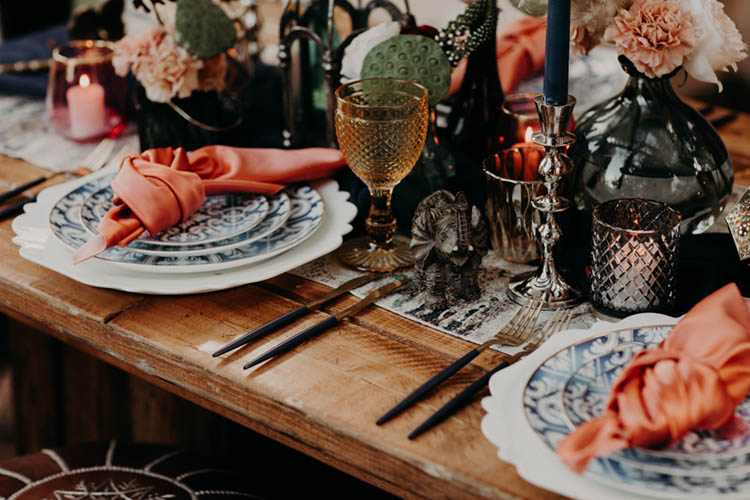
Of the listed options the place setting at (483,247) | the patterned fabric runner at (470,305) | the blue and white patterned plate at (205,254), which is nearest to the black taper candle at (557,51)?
the place setting at (483,247)

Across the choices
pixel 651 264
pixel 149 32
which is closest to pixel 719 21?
pixel 651 264

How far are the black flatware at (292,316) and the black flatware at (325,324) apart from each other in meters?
0.03

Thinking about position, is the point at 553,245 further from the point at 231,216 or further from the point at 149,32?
the point at 149,32

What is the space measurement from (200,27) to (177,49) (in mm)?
49

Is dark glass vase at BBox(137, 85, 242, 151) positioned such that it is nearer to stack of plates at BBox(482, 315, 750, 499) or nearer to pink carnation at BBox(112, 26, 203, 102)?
pink carnation at BBox(112, 26, 203, 102)

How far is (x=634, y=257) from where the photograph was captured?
85 cm

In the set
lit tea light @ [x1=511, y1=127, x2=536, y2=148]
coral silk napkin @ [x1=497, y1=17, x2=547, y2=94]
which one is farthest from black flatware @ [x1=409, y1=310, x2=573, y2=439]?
coral silk napkin @ [x1=497, y1=17, x2=547, y2=94]

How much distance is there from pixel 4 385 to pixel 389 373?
171 centimetres

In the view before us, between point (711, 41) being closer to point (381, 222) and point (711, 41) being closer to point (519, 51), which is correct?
point (381, 222)

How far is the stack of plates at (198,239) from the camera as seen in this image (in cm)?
94

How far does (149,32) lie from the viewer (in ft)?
4.08

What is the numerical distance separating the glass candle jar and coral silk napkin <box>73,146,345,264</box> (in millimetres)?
378

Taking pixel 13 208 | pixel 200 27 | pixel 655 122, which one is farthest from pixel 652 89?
pixel 13 208

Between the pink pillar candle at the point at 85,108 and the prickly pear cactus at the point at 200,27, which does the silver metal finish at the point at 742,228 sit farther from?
the pink pillar candle at the point at 85,108
